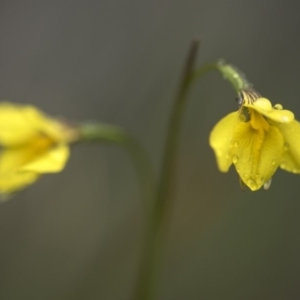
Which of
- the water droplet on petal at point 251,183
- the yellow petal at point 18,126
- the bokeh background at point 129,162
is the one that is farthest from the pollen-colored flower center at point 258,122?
the bokeh background at point 129,162

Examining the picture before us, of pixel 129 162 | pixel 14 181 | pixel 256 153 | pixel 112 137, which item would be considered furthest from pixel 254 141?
pixel 129 162

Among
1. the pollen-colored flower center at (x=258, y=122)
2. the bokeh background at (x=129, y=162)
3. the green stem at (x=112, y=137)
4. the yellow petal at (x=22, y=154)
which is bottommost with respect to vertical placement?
the pollen-colored flower center at (x=258, y=122)

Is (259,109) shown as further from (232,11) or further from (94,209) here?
(232,11)

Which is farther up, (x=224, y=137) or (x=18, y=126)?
(x=18, y=126)

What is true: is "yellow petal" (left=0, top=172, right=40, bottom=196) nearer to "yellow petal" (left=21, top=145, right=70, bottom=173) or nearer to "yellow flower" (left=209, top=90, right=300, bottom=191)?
"yellow petal" (left=21, top=145, right=70, bottom=173)

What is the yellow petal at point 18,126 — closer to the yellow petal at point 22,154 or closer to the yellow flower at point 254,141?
the yellow petal at point 22,154

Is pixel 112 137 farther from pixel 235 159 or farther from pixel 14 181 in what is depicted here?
pixel 235 159

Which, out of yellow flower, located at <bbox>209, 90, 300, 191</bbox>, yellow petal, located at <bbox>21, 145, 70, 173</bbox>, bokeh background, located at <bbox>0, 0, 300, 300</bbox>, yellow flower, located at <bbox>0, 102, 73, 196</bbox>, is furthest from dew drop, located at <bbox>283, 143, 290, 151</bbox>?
bokeh background, located at <bbox>0, 0, 300, 300</bbox>
